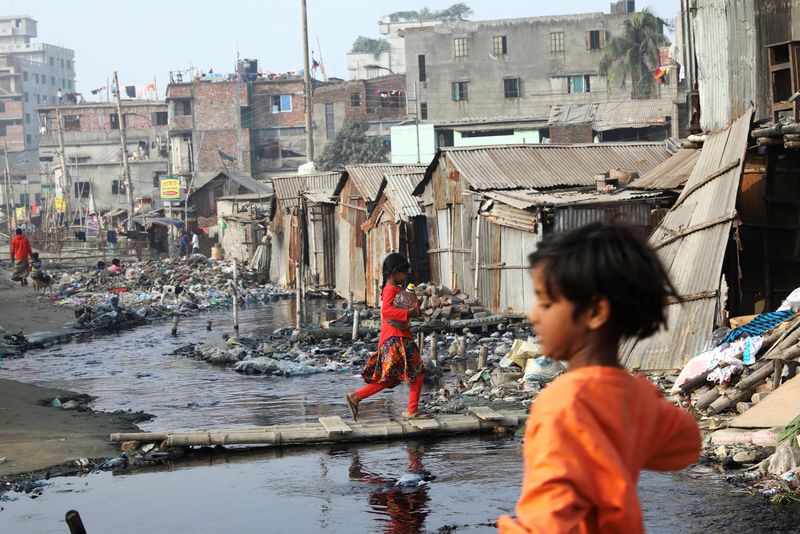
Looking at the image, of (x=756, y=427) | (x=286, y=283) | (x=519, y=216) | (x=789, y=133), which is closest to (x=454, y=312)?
(x=519, y=216)

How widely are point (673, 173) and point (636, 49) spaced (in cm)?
3743

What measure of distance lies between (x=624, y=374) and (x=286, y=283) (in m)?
33.2

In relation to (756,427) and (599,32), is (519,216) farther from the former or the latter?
(599,32)

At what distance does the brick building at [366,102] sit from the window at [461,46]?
6.68m

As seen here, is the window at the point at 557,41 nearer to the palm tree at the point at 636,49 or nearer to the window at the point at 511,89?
the window at the point at 511,89

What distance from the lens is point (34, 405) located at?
40.0ft

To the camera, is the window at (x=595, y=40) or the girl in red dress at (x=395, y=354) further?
the window at (x=595, y=40)

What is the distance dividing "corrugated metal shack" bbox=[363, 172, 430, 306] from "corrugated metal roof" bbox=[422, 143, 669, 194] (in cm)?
177

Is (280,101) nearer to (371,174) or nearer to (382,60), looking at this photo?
(382,60)

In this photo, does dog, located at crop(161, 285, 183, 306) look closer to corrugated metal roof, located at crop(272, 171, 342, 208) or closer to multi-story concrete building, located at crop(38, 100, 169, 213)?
corrugated metal roof, located at crop(272, 171, 342, 208)

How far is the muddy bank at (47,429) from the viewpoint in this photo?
9.14 metres

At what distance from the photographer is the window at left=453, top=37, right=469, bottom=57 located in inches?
→ 2244

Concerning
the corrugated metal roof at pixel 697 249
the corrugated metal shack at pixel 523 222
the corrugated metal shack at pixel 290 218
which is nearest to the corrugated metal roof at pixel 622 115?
the corrugated metal shack at pixel 290 218

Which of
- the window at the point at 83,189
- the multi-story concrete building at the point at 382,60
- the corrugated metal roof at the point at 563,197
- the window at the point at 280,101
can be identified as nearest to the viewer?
the corrugated metal roof at the point at 563,197
